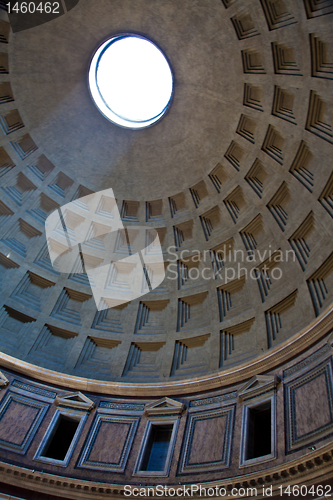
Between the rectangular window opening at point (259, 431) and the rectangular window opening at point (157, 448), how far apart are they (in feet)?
10.9

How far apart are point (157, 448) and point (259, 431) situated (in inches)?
159

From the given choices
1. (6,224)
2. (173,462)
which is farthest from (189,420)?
(6,224)

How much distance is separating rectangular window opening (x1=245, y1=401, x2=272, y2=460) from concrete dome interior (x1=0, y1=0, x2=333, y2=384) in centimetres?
199

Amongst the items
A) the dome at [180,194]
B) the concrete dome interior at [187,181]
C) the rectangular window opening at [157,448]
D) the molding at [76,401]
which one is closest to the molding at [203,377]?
the dome at [180,194]

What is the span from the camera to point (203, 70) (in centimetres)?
1920

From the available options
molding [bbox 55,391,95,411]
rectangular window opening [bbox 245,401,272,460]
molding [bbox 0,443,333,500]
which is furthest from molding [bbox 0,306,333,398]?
molding [bbox 0,443,333,500]

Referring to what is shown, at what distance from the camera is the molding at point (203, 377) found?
13547 millimetres

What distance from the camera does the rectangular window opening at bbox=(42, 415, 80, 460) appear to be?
15445 millimetres

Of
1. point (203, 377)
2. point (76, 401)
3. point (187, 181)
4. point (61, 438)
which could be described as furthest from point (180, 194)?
point (61, 438)

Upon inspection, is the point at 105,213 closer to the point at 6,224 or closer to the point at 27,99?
the point at 6,224

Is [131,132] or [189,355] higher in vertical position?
[131,132]

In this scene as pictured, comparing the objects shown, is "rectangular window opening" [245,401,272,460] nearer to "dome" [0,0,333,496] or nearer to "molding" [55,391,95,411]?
"dome" [0,0,333,496]

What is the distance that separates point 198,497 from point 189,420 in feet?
10.6

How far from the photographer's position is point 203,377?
633 inches
